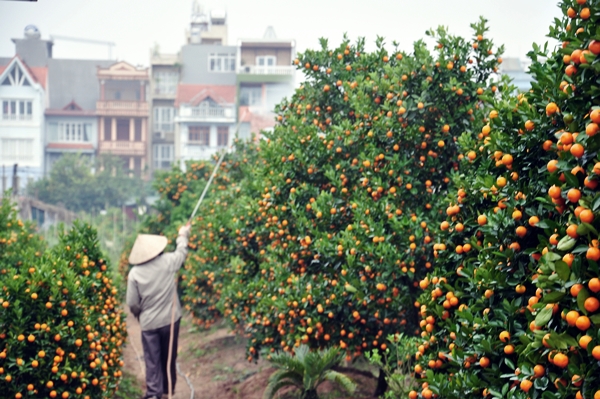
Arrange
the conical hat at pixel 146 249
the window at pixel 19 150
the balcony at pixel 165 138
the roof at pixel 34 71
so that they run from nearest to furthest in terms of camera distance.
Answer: the conical hat at pixel 146 249
the roof at pixel 34 71
the window at pixel 19 150
the balcony at pixel 165 138

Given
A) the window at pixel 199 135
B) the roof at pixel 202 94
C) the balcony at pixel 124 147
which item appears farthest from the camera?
the balcony at pixel 124 147

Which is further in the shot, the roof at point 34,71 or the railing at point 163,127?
the railing at point 163,127

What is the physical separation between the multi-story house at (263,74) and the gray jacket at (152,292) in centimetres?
4914

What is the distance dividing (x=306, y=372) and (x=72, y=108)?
59344 millimetres

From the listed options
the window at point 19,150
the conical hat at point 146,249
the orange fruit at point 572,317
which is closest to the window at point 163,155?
the window at point 19,150

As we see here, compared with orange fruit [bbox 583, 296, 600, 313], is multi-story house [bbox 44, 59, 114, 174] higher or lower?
higher

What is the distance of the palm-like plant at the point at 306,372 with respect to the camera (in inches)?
329

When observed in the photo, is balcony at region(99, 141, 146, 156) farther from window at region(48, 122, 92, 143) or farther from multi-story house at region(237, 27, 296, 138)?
multi-story house at region(237, 27, 296, 138)

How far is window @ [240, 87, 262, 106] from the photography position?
203ft

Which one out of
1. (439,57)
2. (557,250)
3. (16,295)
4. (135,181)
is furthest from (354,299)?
(135,181)

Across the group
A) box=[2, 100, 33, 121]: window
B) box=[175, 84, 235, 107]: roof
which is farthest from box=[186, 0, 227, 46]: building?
box=[2, 100, 33, 121]: window

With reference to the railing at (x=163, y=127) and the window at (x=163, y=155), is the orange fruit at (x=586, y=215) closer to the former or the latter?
the window at (x=163, y=155)

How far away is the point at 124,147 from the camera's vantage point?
210 ft

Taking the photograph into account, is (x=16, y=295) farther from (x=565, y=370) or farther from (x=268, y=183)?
(x=565, y=370)
